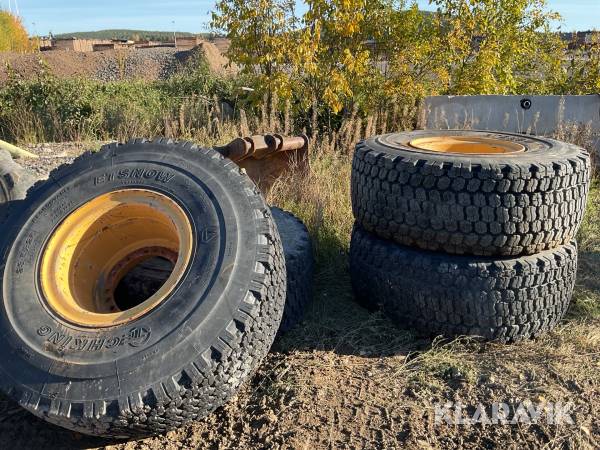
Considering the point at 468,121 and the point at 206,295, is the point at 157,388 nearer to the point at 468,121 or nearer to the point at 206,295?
the point at 206,295

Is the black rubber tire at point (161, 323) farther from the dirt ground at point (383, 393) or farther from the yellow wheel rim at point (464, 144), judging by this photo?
the yellow wheel rim at point (464, 144)

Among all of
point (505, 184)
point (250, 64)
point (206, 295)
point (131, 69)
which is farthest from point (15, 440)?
point (131, 69)

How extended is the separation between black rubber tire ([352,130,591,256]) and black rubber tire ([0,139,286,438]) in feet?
2.65

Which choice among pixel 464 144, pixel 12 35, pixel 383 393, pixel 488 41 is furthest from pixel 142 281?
pixel 12 35

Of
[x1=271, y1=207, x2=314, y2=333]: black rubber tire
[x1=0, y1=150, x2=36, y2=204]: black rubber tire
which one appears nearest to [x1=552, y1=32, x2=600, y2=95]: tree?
[x1=271, y1=207, x2=314, y2=333]: black rubber tire

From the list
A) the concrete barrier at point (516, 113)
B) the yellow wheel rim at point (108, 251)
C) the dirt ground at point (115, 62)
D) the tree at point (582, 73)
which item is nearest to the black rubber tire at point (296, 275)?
the yellow wheel rim at point (108, 251)

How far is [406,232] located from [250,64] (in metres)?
5.21

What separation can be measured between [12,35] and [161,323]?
46860 millimetres

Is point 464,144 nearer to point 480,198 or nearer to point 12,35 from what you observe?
→ point 480,198

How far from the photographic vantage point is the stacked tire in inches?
103

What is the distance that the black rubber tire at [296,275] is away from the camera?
2.96m

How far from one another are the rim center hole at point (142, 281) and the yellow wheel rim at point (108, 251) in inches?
1.7

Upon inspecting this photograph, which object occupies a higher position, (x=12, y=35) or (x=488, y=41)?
(x=12, y=35)

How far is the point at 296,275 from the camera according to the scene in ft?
9.97
